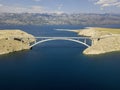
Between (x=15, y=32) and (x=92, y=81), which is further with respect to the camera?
(x=15, y=32)

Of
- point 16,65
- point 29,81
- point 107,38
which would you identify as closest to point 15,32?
point 107,38

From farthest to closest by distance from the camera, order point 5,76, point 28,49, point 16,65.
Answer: point 28,49
point 16,65
point 5,76

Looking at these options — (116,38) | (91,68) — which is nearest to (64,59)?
(91,68)

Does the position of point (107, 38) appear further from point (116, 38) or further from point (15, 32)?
point (15, 32)

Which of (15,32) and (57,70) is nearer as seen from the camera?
(57,70)

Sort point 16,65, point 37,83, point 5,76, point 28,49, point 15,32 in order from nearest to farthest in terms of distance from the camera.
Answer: point 37,83 → point 5,76 → point 16,65 → point 28,49 → point 15,32

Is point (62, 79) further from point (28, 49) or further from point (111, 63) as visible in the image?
point (28, 49)

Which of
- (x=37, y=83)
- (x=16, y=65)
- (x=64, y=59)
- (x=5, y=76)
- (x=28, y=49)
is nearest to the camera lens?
(x=37, y=83)
